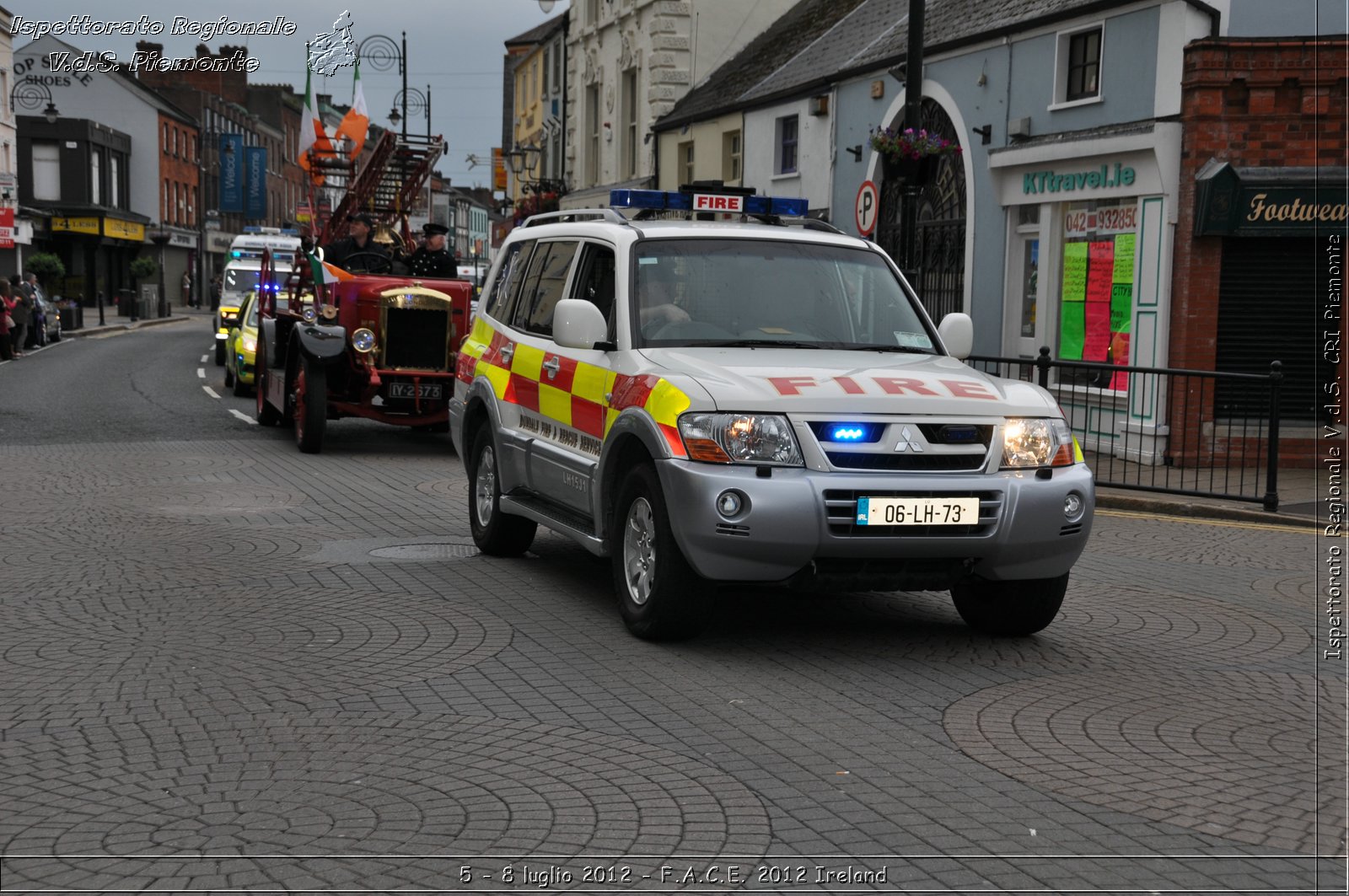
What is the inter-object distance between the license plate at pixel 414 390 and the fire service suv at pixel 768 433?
23.7ft

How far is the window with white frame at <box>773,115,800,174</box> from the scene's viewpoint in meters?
26.8

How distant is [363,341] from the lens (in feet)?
51.8

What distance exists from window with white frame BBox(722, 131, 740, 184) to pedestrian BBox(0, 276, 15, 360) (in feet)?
52.5

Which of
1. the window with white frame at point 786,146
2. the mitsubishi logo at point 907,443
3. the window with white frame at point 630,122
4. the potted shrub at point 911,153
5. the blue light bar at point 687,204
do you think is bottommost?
the mitsubishi logo at point 907,443

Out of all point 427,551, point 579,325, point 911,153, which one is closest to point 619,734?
point 579,325

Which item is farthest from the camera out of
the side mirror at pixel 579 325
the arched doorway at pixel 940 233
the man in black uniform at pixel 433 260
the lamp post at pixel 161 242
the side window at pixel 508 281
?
the lamp post at pixel 161 242

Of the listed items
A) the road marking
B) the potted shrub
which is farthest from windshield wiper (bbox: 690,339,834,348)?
the potted shrub

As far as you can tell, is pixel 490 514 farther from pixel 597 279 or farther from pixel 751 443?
pixel 751 443

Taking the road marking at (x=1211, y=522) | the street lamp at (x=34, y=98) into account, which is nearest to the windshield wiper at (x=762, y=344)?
the road marking at (x=1211, y=522)

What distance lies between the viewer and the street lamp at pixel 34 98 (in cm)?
6359

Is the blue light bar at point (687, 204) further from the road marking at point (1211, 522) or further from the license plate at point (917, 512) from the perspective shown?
the road marking at point (1211, 522)

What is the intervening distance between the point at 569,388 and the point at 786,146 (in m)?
20.1

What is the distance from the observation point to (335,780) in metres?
4.75

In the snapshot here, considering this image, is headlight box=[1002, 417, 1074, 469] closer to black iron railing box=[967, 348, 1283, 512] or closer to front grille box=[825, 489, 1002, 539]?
front grille box=[825, 489, 1002, 539]
